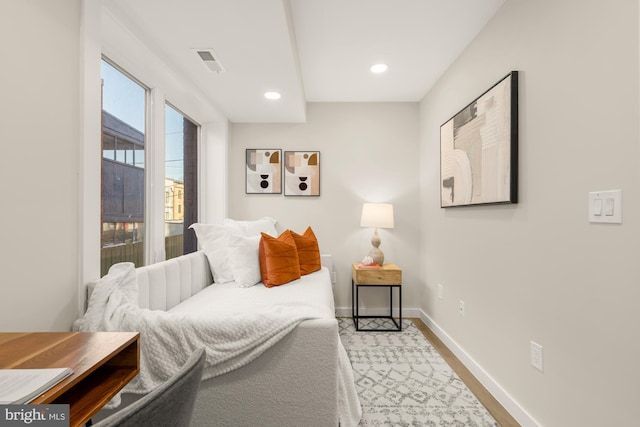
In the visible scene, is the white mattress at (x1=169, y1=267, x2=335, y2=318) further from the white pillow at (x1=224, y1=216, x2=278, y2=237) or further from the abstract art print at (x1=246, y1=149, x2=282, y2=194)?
the abstract art print at (x1=246, y1=149, x2=282, y2=194)

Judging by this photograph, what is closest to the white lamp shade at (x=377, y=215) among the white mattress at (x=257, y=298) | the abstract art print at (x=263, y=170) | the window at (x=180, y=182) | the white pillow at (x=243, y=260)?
the white mattress at (x=257, y=298)

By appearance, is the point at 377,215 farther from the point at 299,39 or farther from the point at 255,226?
the point at 299,39

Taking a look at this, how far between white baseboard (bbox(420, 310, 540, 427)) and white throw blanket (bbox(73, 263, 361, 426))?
1.37 meters

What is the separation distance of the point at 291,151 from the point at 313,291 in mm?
1875

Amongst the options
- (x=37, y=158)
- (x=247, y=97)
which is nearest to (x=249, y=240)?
(x=247, y=97)

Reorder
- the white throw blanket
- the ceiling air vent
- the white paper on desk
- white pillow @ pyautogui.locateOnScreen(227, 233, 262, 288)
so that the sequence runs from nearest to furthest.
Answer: the white paper on desk < the white throw blanket < the ceiling air vent < white pillow @ pyautogui.locateOnScreen(227, 233, 262, 288)

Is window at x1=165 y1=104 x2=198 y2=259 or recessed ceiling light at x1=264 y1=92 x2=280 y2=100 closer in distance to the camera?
window at x1=165 y1=104 x2=198 y2=259

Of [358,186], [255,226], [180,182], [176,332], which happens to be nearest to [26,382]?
[176,332]

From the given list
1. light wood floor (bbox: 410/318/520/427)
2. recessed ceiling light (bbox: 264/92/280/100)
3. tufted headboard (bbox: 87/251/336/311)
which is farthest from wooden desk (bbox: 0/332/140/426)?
recessed ceiling light (bbox: 264/92/280/100)

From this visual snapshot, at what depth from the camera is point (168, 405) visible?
0.52 m

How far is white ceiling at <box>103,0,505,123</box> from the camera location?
1780mm

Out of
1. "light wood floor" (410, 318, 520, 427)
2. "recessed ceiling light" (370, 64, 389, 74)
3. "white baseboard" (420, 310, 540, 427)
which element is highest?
"recessed ceiling light" (370, 64, 389, 74)

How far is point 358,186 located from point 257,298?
195 centimetres

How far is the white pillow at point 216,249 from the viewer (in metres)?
2.76
